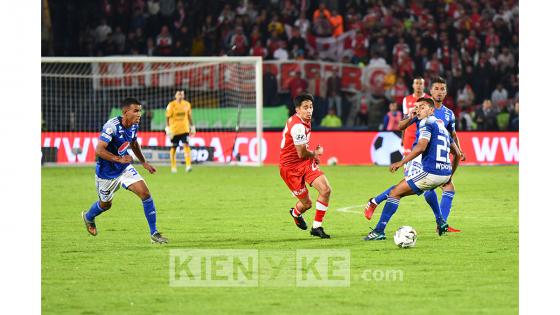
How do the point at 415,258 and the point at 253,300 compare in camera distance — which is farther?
the point at 415,258

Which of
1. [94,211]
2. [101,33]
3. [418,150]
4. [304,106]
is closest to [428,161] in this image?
[418,150]

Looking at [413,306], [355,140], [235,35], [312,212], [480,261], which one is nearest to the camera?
[413,306]

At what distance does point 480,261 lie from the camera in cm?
1017

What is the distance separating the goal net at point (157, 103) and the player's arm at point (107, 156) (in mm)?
13769

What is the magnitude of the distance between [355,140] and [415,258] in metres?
15.8

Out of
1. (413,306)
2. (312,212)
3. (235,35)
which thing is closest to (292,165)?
(312,212)

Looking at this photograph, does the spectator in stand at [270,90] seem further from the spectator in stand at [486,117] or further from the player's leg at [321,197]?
the player's leg at [321,197]

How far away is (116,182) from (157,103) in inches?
611

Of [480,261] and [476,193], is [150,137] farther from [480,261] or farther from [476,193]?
[480,261]

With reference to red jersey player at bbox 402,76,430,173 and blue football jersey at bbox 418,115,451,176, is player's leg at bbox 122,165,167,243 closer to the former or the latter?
blue football jersey at bbox 418,115,451,176

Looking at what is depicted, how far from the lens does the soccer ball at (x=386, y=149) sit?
83.3ft

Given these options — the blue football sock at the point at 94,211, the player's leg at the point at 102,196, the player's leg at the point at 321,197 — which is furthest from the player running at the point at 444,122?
the blue football sock at the point at 94,211

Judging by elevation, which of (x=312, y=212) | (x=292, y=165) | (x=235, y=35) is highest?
(x=235, y=35)

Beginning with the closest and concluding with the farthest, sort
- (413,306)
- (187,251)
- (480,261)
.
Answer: (413,306)
(480,261)
(187,251)
